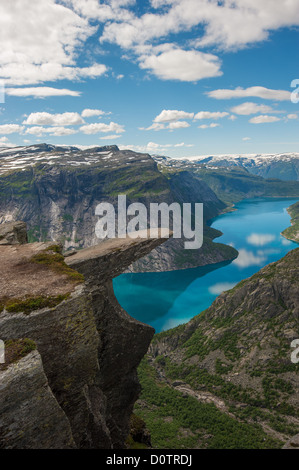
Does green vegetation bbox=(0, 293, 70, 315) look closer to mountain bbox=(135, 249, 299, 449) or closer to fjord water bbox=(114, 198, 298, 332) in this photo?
mountain bbox=(135, 249, 299, 449)

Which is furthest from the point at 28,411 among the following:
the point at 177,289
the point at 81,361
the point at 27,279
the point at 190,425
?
the point at 177,289

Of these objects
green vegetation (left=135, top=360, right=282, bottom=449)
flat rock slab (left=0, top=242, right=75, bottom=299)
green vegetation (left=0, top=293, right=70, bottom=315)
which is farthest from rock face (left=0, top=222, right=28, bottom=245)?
green vegetation (left=135, top=360, right=282, bottom=449)

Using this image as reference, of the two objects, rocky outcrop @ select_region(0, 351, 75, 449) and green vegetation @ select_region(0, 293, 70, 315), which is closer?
rocky outcrop @ select_region(0, 351, 75, 449)

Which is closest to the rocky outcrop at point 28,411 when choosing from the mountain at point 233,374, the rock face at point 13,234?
the rock face at point 13,234

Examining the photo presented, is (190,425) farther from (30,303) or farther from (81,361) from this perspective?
(30,303)

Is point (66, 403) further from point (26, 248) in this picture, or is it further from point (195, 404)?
point (195, 404)

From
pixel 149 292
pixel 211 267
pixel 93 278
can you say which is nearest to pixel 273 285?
pixel 93 278
